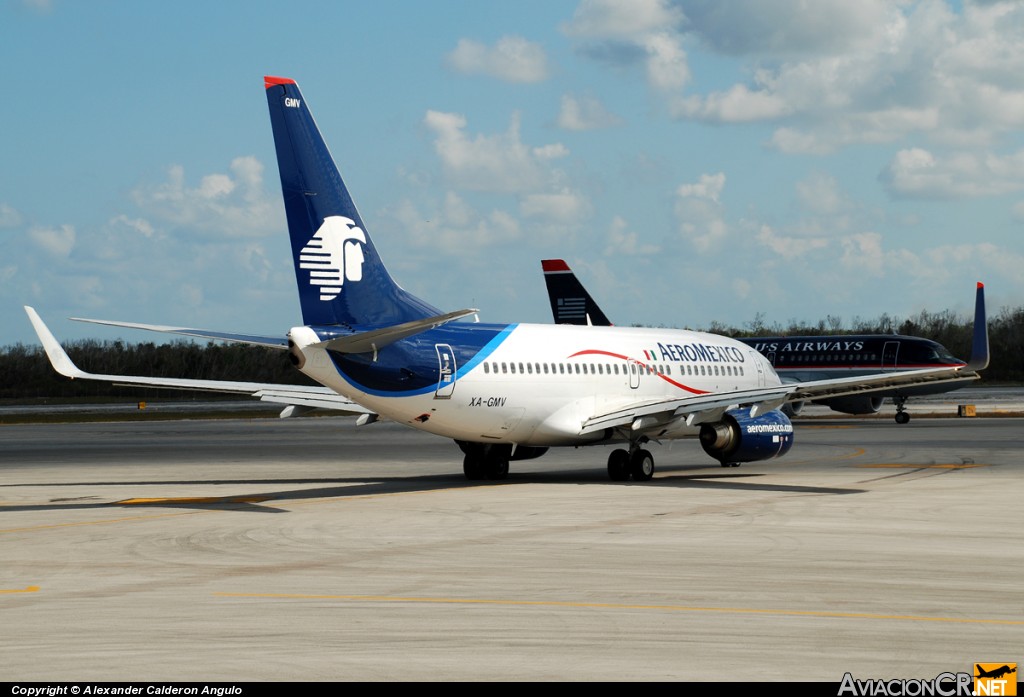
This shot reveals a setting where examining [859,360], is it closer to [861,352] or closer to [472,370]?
[861,352]

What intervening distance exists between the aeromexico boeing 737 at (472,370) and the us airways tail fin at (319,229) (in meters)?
0.02

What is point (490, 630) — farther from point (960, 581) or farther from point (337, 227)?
point (337, 227)

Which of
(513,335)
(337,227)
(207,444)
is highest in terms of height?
(337,227)

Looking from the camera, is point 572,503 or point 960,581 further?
point 572,503

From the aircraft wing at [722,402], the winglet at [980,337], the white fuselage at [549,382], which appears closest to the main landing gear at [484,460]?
the white fuselage at [549,382]

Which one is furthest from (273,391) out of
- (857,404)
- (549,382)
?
(857,404)

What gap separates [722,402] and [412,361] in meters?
7.18

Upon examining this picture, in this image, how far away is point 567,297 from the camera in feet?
156

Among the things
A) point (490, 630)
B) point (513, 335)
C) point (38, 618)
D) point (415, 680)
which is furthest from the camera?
point (513, 335)

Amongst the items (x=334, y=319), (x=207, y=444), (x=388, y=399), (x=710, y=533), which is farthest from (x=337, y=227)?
(x=207, y=444)

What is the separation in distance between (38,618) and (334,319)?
11.8 m

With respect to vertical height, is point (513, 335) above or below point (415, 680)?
above

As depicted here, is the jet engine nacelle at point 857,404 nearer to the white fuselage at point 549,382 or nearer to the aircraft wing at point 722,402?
the white fuselage at point 549,382

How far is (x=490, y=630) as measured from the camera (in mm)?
10211
